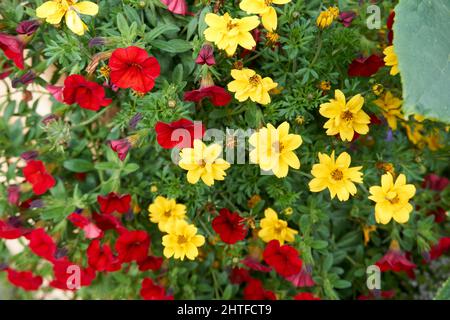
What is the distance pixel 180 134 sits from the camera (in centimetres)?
121

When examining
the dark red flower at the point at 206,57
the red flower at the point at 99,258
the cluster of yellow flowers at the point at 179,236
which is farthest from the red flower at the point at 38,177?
the dark red flower at the point at 206,57

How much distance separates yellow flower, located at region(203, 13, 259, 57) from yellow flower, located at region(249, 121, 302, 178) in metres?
0.17

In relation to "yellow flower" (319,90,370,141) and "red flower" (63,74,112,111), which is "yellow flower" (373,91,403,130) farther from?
"red flower" (63,74,112,111)

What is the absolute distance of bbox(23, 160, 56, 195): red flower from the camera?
1.42 m

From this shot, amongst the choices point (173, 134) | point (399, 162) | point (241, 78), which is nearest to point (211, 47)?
point (241, 78)

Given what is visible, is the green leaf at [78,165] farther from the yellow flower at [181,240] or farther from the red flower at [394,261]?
the red flower at [394,261]

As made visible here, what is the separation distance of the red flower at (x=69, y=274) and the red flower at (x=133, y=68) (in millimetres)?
510

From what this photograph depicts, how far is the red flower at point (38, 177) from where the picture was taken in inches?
56.0

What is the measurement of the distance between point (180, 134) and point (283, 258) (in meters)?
0.40

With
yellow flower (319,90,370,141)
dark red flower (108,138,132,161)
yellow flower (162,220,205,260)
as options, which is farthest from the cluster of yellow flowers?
yellow flower (319,90,370,141)
